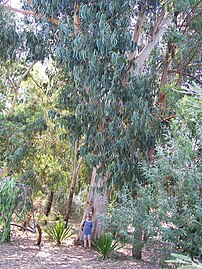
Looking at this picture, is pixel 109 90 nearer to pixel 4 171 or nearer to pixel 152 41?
pixel 152 41

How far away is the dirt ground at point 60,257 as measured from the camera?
7535mm

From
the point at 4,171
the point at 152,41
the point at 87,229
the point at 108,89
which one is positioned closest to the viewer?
the point at 108,89

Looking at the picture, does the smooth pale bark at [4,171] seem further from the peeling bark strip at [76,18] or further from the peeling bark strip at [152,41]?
the peeling bark strip at [76,18]

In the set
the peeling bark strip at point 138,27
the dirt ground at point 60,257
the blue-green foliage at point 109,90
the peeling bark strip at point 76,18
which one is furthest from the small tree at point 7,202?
the peeling bark strip at point 138,27

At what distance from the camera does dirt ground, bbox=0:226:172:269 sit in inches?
297

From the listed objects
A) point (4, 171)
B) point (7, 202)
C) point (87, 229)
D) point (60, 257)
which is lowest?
point (60, 257)

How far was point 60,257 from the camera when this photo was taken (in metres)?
8.84

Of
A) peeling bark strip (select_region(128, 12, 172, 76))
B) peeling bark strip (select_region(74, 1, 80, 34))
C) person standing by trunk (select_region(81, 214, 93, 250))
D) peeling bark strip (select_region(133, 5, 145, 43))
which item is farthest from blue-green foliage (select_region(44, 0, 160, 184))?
person standing by trunk (select_region(81, 214, 93, 250))

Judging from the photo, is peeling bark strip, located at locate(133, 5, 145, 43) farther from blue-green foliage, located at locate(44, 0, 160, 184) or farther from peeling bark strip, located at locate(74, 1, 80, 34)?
peeling bark strip, located at locate(74, 1, 80, 34)

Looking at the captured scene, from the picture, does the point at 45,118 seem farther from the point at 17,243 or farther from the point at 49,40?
the point at 17,243

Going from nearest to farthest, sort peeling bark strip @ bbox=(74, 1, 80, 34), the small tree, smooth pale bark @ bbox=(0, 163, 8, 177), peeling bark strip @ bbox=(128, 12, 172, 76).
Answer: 1. the small tree
2. peeling bark strip @ bbox=(74, 1, 80, 34)
3. peeling bark strip @ bbox=(128, 12, 172, 76)
4. smooth pale bark @ bbox=(0, 163, 8, 177)

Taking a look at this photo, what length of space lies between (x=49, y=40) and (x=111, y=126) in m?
4.35

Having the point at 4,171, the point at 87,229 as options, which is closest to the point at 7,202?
the point at 87,229

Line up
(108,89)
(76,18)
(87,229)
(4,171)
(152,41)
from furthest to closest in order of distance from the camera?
(4,171)
(152,41)
(87,229)
(76,18)
(108,89)
